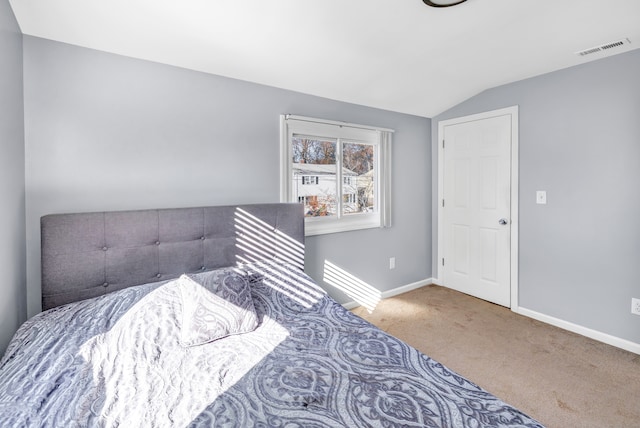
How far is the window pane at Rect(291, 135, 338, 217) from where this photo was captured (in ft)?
9.11

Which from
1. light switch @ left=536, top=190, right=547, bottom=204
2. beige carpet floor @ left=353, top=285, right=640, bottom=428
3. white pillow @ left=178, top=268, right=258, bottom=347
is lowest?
beige carpet floor @ left=353, top=285, right=640, bottom=428

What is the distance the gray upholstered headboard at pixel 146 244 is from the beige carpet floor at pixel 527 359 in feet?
4.78

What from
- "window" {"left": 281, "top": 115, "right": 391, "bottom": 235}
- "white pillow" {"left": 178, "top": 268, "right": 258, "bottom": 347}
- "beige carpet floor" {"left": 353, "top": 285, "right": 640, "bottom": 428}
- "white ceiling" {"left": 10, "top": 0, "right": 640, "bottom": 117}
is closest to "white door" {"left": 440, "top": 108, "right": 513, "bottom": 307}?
"beige carpet floor" {"left": 353, "top": 285, "right": 640, "bottom": 428}

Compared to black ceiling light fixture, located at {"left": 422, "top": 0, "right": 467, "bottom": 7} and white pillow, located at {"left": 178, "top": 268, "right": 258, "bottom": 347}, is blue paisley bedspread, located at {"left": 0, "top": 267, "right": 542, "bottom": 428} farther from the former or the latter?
black ceiling light fixture, located at {"left": 422, "top": 0, "right": 467, "bottom": 7}

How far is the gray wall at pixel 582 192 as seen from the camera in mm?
2367

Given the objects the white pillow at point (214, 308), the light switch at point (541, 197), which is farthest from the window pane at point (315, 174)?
the light switch at point (541, 197)

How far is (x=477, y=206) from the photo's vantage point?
3371 mm

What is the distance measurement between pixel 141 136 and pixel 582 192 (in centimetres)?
347

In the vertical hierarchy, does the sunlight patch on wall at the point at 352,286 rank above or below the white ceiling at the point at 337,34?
below

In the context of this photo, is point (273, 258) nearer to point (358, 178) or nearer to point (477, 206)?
point (358, 178)

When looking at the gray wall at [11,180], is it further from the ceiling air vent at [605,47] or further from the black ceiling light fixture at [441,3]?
the ceiling air vent at [605,47]

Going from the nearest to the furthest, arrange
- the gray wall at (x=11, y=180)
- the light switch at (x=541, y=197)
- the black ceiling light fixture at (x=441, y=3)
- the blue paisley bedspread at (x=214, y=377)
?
1. the blue paisley bedspread at (x=214, y=377)
2. the gray wall at (x=11, y=180)
3. the black ceiling light fixture at (x=441, y=3)
4. the light switch at (x=541, y=197)

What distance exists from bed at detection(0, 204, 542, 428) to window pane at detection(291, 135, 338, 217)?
0.73 meters

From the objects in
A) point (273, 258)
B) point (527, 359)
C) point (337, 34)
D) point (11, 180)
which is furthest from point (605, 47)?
point (11, 180)
